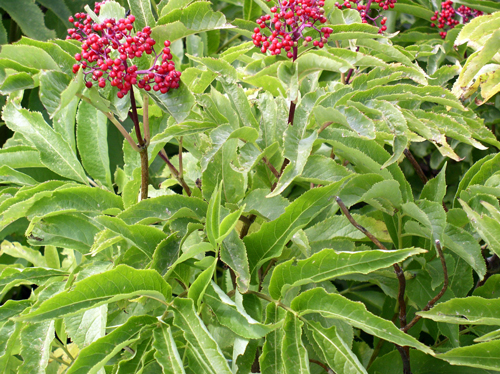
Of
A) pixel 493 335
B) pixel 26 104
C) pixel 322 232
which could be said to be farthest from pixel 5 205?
pixel 26 104

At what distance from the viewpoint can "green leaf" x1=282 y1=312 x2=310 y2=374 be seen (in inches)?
21.7

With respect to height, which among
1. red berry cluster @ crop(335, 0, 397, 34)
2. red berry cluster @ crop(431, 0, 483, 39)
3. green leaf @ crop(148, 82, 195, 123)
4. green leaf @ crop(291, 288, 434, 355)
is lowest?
green leaf @ crop(291, 288, 434, 355)

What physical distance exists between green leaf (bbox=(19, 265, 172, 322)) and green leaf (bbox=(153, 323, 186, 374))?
0.05 meters

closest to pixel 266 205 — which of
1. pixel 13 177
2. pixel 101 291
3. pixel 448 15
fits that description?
pixel 101 291

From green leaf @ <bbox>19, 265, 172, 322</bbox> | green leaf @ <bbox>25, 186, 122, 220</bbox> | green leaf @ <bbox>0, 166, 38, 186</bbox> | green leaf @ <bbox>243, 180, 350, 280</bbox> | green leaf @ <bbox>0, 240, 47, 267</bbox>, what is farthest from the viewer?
green leaf @ <bbox>0, 240, 47, 267</bbox>

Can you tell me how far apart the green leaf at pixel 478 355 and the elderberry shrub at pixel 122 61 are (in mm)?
540

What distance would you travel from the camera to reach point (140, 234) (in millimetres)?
647

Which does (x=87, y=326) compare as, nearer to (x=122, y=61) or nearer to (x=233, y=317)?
(x=233, y=317)

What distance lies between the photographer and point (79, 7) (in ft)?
5.61

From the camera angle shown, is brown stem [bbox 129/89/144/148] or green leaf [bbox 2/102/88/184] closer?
brown stem [bbox 129/89/144/148]

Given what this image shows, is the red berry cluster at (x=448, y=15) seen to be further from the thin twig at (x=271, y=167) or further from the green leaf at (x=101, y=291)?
the green leaf at (x=101, y=291)

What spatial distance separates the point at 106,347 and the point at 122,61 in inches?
15.9

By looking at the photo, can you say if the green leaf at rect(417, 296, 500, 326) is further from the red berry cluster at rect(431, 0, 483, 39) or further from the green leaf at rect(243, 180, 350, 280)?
the red berry cluster at rect(431, 0, 483, 39)

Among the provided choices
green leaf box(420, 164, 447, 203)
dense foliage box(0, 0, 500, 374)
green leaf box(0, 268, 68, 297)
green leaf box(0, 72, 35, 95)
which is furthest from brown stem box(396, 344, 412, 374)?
green leaf box(0, 72, 35, 95)
